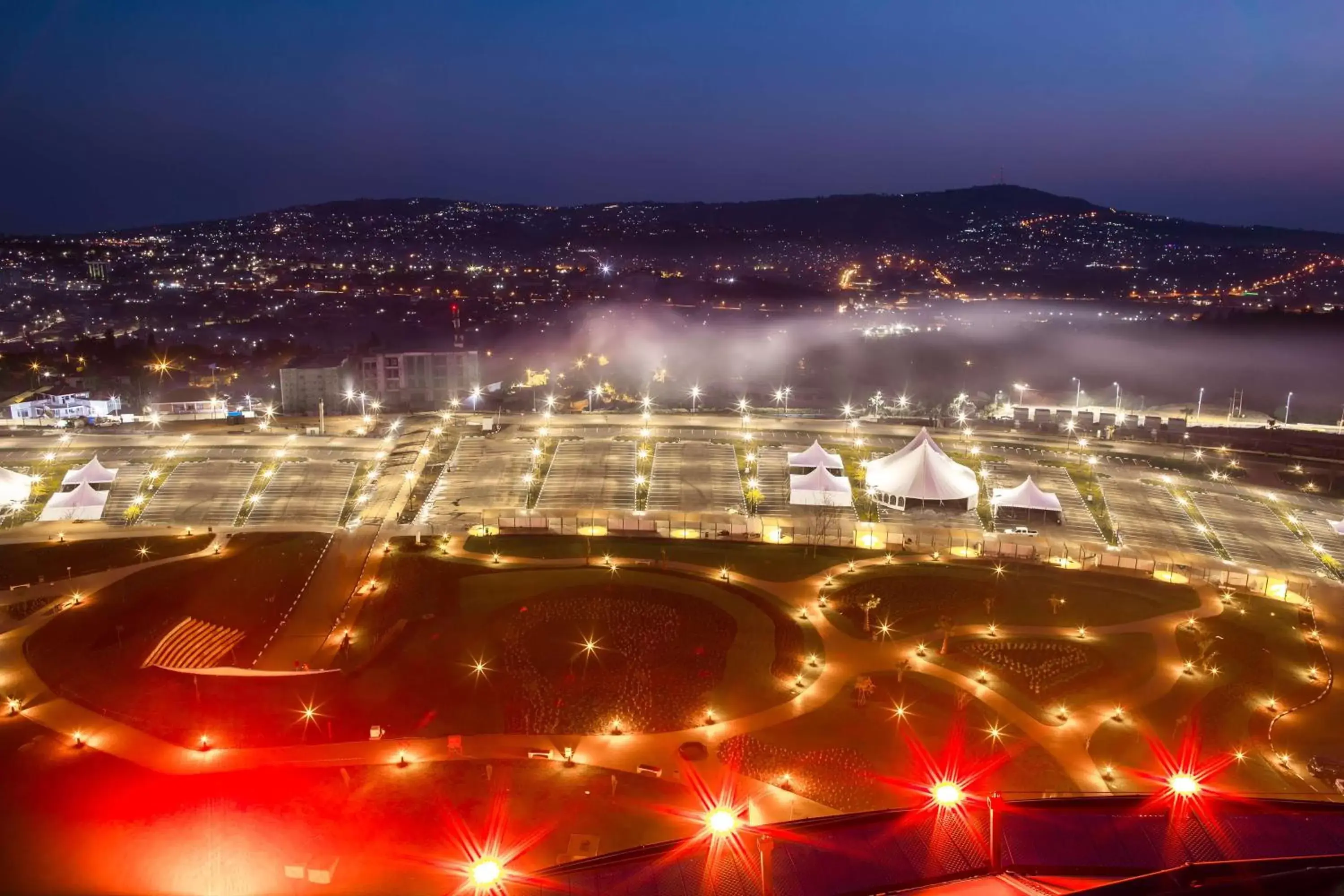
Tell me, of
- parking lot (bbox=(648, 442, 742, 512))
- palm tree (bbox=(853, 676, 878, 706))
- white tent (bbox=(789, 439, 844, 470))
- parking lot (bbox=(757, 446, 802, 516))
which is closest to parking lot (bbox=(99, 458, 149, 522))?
parking lot (bbox=(648, 442, 742, 512))

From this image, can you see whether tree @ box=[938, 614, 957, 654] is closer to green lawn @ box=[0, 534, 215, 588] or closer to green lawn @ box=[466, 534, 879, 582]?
green lawn @ box=[466, 534, 879, 582]

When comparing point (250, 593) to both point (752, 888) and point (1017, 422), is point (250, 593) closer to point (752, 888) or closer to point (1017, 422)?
point (752, 888)

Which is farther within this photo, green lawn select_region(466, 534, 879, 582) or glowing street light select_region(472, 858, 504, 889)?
green lawn select_region(466, 534, 879, 582)

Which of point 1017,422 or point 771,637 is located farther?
point 1017,422

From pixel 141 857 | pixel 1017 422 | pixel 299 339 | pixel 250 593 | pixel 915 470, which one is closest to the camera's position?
pixel 141 857

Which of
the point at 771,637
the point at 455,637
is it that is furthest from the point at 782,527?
the point at 455,637

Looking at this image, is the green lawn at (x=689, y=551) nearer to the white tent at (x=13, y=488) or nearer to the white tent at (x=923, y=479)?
the white tent at (x=923, y=479)
